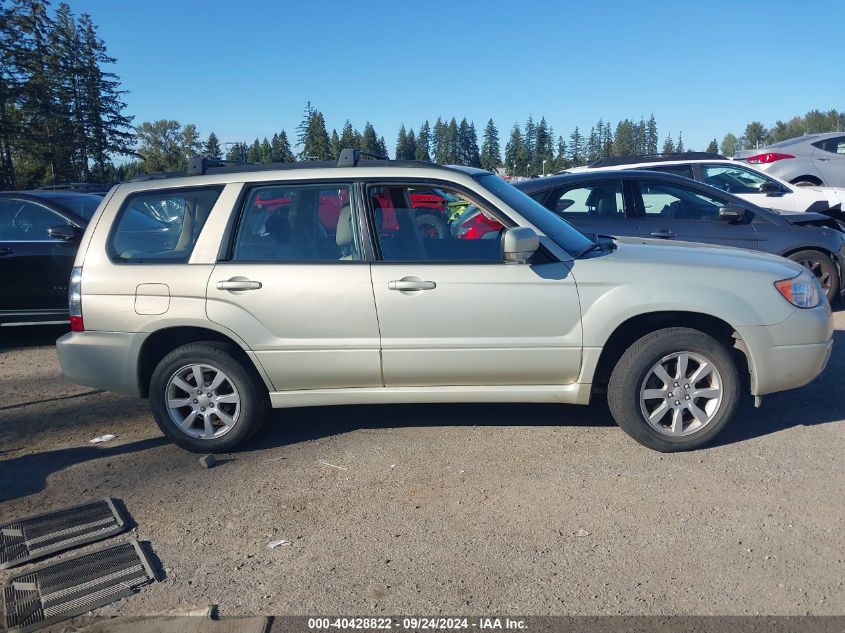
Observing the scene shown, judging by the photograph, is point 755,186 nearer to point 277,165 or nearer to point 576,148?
point 277,165

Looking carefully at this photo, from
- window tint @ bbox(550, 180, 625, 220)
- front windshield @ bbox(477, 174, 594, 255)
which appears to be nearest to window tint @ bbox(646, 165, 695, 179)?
window tint @ bbox(550, 180, 625, 220)

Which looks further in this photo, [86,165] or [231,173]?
[86,165]

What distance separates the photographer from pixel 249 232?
4676 millimetres

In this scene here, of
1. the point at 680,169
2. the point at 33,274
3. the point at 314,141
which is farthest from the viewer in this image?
the point at 314,141

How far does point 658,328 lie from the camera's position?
4.56 m

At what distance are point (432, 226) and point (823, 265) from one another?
5.53 metres

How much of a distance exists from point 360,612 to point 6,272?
6573mm

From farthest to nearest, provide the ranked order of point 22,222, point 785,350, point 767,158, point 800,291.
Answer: point 767,158, point 22,222, point 800,291, point 785,350

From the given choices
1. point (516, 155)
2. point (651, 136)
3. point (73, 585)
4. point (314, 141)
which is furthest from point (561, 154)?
point (73, 585)

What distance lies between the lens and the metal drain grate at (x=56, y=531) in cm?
355

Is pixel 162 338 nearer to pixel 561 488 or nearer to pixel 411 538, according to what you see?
pixel 411 538

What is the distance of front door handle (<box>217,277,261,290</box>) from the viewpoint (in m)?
4.52

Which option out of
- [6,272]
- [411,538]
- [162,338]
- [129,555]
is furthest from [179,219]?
[6,272]

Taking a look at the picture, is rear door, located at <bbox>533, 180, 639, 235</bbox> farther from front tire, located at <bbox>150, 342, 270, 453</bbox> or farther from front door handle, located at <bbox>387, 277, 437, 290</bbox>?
front tire, located at <bbox>150, 342, 270, 453</bbox>
